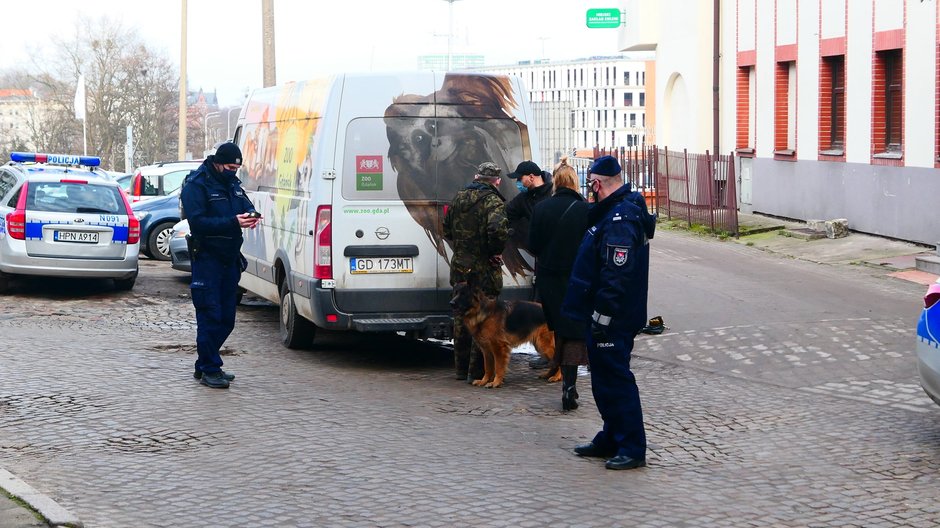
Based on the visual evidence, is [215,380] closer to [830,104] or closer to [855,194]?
[855,194]

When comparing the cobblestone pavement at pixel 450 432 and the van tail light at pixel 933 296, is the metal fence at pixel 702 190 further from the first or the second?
the van tail light at pixel 933 296

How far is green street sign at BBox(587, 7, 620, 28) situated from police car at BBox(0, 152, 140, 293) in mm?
25079

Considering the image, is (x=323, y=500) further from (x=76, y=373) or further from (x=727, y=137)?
(x=727, y=137)

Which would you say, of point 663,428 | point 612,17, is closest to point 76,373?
point 663,428

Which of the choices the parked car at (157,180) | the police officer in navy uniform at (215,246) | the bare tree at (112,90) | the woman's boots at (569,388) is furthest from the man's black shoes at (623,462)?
the bare tree at (112,90)

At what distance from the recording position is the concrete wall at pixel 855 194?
19172 mm

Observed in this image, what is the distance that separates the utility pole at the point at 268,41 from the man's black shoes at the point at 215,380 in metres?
14.9

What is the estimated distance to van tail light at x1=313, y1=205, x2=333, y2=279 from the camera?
10.6 metres

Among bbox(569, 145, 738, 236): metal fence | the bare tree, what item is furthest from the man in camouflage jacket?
the bare tree

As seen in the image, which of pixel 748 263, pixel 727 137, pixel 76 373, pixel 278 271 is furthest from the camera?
pixel 727 137

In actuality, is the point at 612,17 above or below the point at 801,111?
above

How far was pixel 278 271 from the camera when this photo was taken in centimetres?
1212

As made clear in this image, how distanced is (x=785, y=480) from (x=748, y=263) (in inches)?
488

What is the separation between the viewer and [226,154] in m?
9.84
